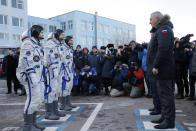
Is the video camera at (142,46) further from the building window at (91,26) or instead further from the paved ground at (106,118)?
the building window at (91,26)

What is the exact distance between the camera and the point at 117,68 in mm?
8750

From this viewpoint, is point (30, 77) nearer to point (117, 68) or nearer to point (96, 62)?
point (117, 68)

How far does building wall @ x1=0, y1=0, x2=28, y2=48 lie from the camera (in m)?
36.2

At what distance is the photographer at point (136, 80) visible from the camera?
8.11 meters

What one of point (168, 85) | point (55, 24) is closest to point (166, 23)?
point (168, 85)

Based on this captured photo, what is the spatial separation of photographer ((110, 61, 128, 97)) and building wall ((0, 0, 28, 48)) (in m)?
32.1

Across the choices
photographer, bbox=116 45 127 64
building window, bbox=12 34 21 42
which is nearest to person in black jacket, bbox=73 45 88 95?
photographer, bbox=116 45 127 64

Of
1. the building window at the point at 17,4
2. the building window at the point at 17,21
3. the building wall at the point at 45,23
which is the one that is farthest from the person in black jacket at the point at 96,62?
the building wall at the point at 45,23

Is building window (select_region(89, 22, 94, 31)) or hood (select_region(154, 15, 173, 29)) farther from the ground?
building window (select_region(89, 22, 94, 31))

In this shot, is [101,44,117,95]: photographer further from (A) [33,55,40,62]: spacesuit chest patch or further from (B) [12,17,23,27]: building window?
(B) [12,17,23,27]: building window

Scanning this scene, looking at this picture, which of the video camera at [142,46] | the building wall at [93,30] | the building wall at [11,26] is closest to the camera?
the video camera at [142,46]

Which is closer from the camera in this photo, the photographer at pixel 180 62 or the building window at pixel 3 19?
the photographer at pixel 180 62

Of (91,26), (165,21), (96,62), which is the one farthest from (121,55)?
(91,26)

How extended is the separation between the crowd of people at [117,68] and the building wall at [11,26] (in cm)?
2842
